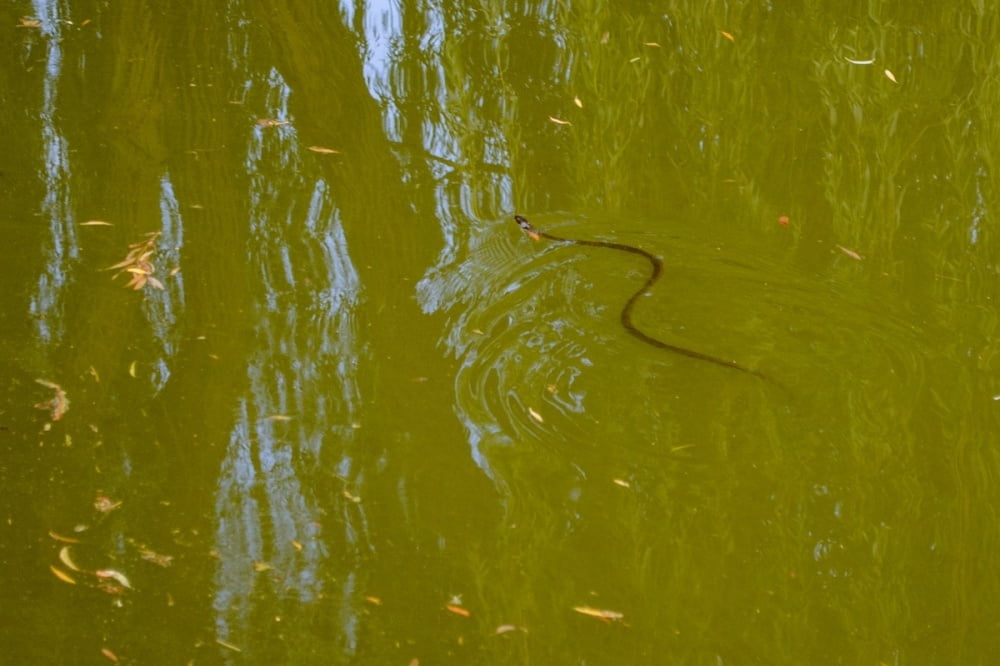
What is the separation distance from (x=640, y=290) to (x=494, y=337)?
47 centimetres

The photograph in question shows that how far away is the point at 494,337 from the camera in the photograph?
3.05 metres

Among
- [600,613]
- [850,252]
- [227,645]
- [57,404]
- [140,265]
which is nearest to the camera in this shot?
[227,645]

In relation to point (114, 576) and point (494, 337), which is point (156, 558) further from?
point (494, 337)

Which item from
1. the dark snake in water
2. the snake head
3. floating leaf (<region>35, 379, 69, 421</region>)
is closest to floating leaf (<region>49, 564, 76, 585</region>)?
floating leaf (<region>35, 379, 69, 421</region>)

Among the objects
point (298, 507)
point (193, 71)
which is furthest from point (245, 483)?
point (193, 71)

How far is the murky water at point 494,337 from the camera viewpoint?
2352 mm

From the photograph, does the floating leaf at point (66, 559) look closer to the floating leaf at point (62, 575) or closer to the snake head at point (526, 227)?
the floating leaf at point (62, 575)

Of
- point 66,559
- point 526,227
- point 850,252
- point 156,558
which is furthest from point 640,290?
point 66,559

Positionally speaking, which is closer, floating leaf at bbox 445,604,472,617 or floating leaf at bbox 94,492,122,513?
floating leaf at bbox 445,604,472,617

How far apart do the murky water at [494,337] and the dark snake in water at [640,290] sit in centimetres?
3

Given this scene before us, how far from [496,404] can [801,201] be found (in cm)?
140

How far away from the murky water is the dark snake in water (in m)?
0.03

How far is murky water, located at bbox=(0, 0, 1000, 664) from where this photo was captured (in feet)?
7.72

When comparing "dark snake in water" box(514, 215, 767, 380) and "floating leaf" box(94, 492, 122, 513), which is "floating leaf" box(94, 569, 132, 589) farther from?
"dark snake in water" box(514, 215, 767, 380)
